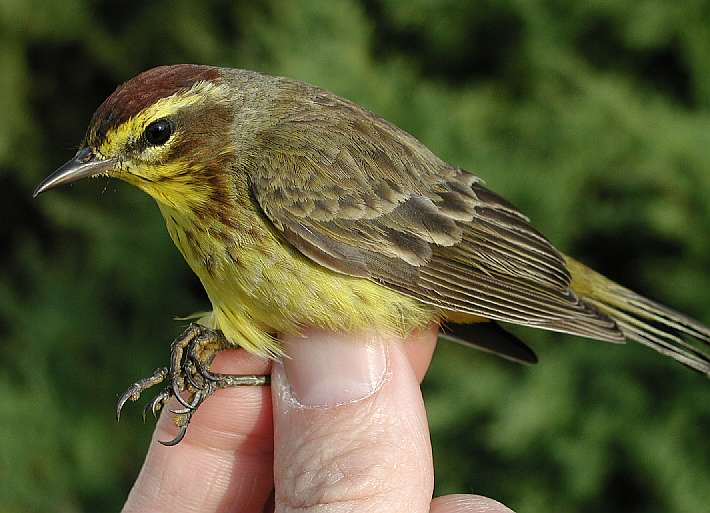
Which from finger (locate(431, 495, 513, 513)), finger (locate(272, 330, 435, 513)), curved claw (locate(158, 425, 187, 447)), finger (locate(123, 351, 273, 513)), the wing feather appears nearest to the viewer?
finger (locate(272, 330, 435, 513))

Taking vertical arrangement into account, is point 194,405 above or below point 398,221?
below

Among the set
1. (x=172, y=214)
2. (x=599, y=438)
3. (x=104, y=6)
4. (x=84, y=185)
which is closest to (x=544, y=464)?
(x=599, y=438)

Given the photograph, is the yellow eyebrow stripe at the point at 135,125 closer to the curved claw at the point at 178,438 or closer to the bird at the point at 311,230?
the bird at the point at 311,230

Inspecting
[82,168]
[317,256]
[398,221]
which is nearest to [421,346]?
[398,221]

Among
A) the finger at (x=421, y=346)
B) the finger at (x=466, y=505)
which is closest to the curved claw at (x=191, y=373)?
the finger at (x=421, y=346)

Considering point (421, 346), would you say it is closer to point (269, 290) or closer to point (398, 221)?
point (398, 221)

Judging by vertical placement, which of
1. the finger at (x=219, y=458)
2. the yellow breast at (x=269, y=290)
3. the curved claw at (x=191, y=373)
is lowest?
the finger at (x=219, y=458)

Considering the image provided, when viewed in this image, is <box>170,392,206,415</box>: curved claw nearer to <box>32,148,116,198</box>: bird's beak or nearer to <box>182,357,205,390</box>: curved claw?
<box>182,357,205,390</box>: curved claw

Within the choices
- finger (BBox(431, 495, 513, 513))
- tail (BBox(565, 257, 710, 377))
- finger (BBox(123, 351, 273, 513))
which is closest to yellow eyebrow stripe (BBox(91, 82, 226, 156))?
finger (BBox(123, 351, 273, 513))
